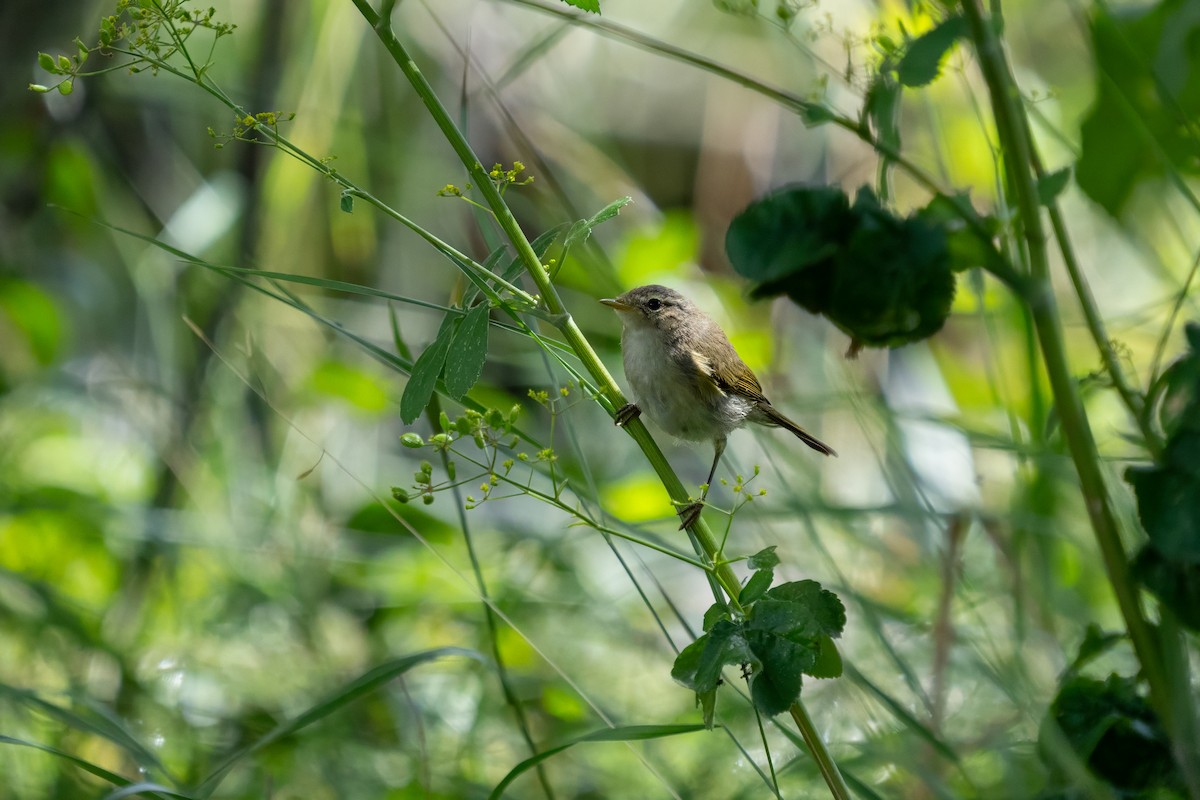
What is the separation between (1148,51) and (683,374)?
1318 millimetres

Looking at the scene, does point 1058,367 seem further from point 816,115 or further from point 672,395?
point 672,395

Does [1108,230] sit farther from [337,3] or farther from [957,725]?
[337,3]

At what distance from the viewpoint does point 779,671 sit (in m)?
1.00

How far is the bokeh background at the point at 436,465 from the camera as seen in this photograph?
72.1 inches

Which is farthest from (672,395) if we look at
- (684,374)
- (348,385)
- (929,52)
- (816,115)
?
(929,52)

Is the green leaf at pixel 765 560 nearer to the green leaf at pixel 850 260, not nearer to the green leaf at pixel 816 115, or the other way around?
the green leaf at pixel 850 260

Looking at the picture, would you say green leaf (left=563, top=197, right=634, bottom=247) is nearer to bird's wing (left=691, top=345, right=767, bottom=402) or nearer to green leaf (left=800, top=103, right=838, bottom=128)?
green leaf (left=800, top=103, right=838, bottom=128)

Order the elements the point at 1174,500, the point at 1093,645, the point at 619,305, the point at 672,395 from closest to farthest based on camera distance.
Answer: the point at 1174,500 → the point at 1093,645 → the point at 619,305 → the point at 672,395

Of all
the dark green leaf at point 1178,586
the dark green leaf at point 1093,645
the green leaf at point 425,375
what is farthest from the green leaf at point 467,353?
the dark green leaf at point 1093,645

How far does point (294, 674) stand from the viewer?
8.68ft

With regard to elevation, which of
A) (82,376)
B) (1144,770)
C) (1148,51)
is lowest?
(1144,770)

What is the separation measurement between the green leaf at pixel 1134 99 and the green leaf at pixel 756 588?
2.37ft

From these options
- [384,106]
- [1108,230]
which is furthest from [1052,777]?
[384,106]

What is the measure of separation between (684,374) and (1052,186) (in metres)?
1.63
